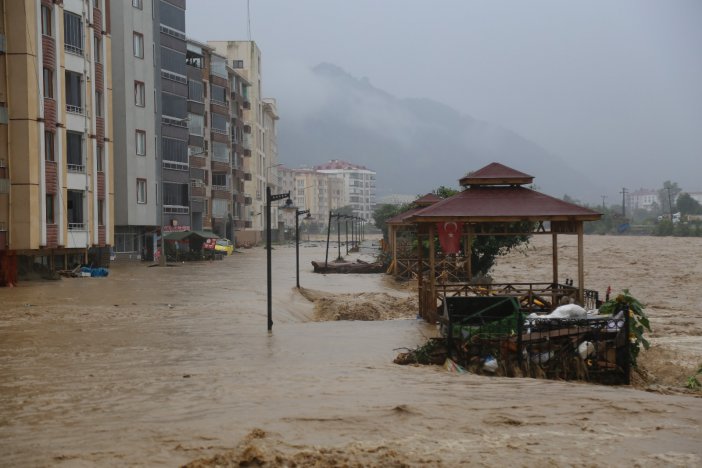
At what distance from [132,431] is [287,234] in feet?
388

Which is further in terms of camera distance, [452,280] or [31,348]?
[452,280]

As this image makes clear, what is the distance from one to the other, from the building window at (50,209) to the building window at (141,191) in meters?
16.3

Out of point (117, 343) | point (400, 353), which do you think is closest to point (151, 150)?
point (117, 343)

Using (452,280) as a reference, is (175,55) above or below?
above

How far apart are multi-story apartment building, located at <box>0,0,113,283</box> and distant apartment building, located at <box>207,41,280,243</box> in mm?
50077

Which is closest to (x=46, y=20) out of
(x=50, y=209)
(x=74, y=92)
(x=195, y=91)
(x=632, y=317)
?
(x=74, y=92)

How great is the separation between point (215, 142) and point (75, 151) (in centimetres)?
3953

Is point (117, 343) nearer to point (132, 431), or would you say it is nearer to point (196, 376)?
point (196, 376)

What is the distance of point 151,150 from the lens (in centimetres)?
5103

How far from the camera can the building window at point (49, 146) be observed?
3297 cm

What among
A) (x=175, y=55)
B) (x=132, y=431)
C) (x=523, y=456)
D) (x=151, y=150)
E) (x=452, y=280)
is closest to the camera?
(x=523, y=456)

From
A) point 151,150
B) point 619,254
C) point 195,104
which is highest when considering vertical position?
point 195,104

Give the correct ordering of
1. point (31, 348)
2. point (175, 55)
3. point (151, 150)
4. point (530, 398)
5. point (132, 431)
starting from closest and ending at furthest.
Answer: point (132, 431), point (530, 398), point (31, 348), point (151, 150), point (175, 55)

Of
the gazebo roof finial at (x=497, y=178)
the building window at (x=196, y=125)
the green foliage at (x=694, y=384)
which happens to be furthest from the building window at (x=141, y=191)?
the green foliage at (x=694, y=384)
